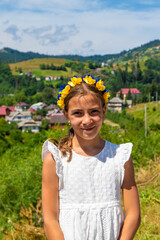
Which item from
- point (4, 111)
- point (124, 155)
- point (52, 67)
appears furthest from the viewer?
point (52, 67)

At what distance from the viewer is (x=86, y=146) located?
5.14ft

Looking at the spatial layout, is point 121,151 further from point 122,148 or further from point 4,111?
point 4,111

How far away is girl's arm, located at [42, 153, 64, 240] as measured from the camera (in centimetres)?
142

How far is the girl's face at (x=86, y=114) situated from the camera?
4.81 ft

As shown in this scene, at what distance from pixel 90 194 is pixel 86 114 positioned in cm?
42

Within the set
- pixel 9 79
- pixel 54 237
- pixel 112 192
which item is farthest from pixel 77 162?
pixel 9 79

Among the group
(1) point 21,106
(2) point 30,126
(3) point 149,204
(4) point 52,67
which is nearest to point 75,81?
(3) point 149,204

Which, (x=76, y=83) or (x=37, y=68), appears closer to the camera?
(x=76, y=83)

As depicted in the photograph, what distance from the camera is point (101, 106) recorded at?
5.01 ft

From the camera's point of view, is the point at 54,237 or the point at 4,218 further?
the point at 4,218

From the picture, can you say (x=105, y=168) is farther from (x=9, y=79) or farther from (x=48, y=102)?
(x=9, y=79)

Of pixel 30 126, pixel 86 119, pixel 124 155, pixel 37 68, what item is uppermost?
pixel 37 68

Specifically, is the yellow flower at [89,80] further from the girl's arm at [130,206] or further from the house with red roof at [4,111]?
the house with red roof at [4,111]

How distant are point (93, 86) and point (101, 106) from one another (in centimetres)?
12
